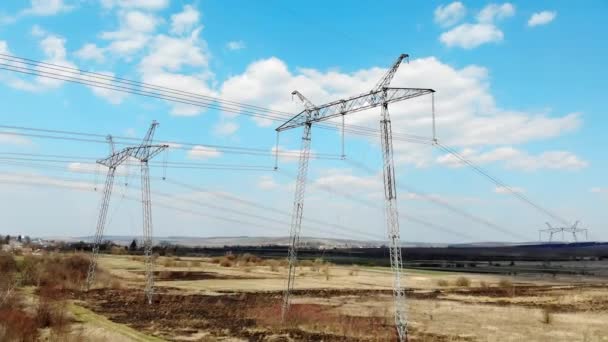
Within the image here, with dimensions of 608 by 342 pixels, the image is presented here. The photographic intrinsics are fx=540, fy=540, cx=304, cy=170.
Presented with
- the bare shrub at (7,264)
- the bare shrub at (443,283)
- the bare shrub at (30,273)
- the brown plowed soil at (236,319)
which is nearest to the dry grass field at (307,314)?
the brown plowed soil at (236,319)

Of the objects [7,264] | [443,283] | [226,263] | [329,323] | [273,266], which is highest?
[443,283]

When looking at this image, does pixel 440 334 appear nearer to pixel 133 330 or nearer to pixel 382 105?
pixel 382 105

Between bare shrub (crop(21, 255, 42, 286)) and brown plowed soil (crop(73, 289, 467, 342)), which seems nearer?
brown plowed soil (crop(73, 289, 467, 342))

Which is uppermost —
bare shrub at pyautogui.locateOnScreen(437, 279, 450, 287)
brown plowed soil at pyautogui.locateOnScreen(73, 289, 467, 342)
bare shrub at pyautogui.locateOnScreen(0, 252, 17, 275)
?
bare shrub at pyautogui.locateOnScreen(437, 279, 450, 287)

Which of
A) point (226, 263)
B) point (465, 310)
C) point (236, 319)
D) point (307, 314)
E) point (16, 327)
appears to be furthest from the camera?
point (226, 263)

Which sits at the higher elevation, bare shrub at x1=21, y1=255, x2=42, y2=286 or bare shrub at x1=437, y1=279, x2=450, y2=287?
bare shrub at x1=437, y1=279, x2=450, y2=287

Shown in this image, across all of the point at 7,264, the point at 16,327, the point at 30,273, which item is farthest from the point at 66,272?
the point at 16,327

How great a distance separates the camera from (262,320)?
3031 centimetres

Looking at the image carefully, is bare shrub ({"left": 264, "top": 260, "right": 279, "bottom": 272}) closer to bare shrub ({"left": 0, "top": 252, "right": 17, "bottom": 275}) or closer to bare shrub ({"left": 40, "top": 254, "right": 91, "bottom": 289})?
bare shrub ({"left": 40, "top": 254, "right": 91, "bottom": 289})

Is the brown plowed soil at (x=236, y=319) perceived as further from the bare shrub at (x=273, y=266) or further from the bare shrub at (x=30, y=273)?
the bare shrub at (x=273, y=266)

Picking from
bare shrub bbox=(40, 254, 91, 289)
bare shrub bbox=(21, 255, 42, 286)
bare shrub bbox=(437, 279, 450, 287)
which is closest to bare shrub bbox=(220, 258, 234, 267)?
bare shrub bbox=(40, 254, 91, 289)

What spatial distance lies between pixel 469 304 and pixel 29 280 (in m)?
39.6

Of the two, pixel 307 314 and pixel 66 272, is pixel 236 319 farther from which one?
pixel 66 272

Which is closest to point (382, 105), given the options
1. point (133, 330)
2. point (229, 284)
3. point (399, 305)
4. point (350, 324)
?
point (399, 305)
